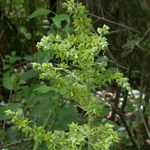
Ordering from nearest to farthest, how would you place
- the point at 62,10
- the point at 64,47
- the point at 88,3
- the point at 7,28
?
the point at 64,47 < the point at 88,3 < the point at 62,10 < the point at 7,28

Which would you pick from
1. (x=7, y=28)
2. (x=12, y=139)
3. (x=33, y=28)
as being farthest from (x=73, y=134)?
(x=7, y=28)

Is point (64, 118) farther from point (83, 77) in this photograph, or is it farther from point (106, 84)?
point (106, 84)

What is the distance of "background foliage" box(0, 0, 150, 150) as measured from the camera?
170 centimetres

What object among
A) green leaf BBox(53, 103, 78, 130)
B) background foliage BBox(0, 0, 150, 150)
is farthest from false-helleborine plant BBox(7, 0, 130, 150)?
green leaf BBox(53, 103, 78, 130)

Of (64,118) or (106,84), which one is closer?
→ (64,118)

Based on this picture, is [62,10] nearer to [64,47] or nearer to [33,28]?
[33,28]

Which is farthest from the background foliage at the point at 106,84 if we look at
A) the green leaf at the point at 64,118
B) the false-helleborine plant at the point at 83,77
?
the false-helleborine plant at the point at 83,77

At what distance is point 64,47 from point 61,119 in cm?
65

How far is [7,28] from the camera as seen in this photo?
4340 mm

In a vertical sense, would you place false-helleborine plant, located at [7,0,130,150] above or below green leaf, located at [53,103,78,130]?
above

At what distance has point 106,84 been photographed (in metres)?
2.42

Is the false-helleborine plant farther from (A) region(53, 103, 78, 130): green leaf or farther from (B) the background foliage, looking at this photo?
(A) region(53, 103, 78, 130): green leaf

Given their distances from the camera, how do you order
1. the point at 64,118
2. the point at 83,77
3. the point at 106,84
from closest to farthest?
1. the point at 83,77
2. the point at 64,118
3. the point at 106,84

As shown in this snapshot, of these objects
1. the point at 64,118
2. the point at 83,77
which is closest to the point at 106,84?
the point at 64,118
